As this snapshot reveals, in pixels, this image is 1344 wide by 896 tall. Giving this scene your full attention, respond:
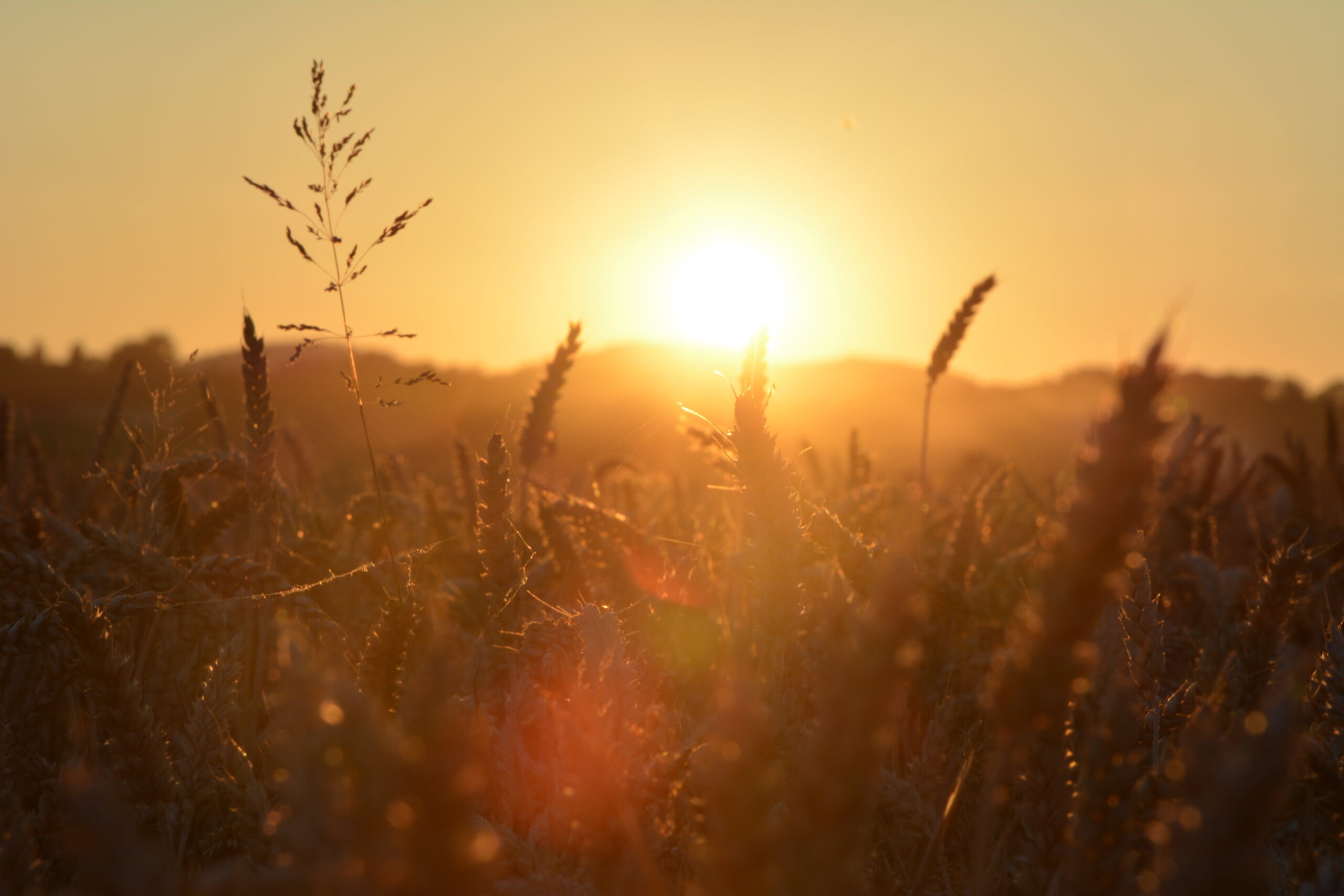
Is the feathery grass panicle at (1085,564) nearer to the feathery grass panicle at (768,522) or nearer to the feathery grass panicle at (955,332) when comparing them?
the feathery grass panicle at (768,522)

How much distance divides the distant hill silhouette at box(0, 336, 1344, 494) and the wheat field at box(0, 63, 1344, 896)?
0.29 meters

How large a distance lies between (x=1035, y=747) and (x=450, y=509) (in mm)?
3464

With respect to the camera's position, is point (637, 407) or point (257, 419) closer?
point (257, 419)

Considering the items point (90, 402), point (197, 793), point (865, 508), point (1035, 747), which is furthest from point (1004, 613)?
point (90, 402)

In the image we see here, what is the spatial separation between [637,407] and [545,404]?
38468mm

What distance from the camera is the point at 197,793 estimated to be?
172 cm

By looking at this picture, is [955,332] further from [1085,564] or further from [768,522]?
[1085,564]

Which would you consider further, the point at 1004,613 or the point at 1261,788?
the point at 1004,613

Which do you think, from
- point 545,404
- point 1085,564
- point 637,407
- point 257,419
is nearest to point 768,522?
point 1085,564

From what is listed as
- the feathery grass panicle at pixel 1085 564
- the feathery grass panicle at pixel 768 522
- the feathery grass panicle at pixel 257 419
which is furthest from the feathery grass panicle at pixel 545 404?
the feathery grass panicle at pixel 1085 564

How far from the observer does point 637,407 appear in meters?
41.5

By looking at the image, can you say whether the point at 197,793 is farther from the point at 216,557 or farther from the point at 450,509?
the point at 450,509

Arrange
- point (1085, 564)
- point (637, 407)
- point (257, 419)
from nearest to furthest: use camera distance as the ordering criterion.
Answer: point (1085, 564) → point (257, 419) → point (637, 407)

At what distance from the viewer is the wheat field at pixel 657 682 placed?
0.78 metres
